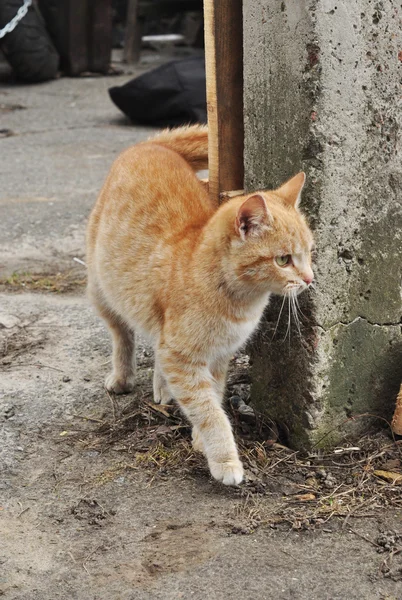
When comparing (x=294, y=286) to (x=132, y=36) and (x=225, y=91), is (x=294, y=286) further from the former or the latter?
(x=132, y=36)

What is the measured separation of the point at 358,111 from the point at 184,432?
4.64 ft

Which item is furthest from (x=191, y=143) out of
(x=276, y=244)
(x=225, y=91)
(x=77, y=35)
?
(x=77, y=35)

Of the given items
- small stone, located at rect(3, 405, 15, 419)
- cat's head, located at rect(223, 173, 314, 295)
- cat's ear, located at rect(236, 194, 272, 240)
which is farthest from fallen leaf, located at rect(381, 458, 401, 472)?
small stone, located at rect(3, 405, 15, 419)

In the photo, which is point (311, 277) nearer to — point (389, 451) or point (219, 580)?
point (389, 451)

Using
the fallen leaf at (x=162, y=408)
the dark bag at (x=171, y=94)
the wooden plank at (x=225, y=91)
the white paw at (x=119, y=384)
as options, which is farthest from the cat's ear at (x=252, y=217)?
the dark bag at (x=171, y=94)

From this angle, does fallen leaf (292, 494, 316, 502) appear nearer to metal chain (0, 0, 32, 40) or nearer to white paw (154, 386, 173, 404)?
white paw (154, 386, 173, 404)

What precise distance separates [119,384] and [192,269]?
94 cm

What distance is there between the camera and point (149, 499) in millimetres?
2998

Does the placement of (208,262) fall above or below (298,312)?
above

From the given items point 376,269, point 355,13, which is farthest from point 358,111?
point 376,269

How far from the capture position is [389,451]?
321cm

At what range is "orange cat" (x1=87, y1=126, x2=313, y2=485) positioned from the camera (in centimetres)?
285

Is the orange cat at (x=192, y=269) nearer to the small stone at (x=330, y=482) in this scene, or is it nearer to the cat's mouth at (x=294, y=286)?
the cat's mouth at (x=294, y=286)

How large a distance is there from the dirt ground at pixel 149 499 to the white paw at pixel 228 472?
62 mm
